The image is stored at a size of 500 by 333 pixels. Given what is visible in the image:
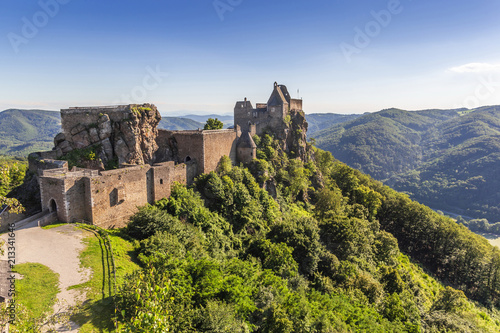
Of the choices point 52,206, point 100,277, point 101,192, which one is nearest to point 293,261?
point 100,277

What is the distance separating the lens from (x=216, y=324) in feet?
45.2

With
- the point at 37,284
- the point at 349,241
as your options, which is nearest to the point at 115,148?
the point at 37,284

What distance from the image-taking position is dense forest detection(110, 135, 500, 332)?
15.6 m

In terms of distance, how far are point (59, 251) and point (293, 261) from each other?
21.2 meters

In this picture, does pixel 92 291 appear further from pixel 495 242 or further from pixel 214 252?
pixel 495 242

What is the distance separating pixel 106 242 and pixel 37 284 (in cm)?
571

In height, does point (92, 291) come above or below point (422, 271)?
above

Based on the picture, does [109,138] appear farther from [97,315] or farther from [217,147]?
[97,315]

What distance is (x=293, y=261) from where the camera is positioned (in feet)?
97.1

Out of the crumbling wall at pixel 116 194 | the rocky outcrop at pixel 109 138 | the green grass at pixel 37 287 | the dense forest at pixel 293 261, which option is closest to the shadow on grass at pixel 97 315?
the dense forest at pixel 293 261

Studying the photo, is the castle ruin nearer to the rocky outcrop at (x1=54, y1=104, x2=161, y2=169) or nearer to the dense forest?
the rocky outcrop at (x1=54, y1=104, x2=161, y2=169)

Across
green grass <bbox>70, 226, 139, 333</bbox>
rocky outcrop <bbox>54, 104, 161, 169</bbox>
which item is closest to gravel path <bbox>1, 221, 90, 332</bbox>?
green grass <bbox>70, 226, 139, 333</bbox>

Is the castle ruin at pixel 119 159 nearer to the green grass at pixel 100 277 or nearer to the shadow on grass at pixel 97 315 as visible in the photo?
the green grass at pixel 100 277

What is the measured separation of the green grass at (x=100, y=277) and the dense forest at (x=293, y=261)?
0.98 m
